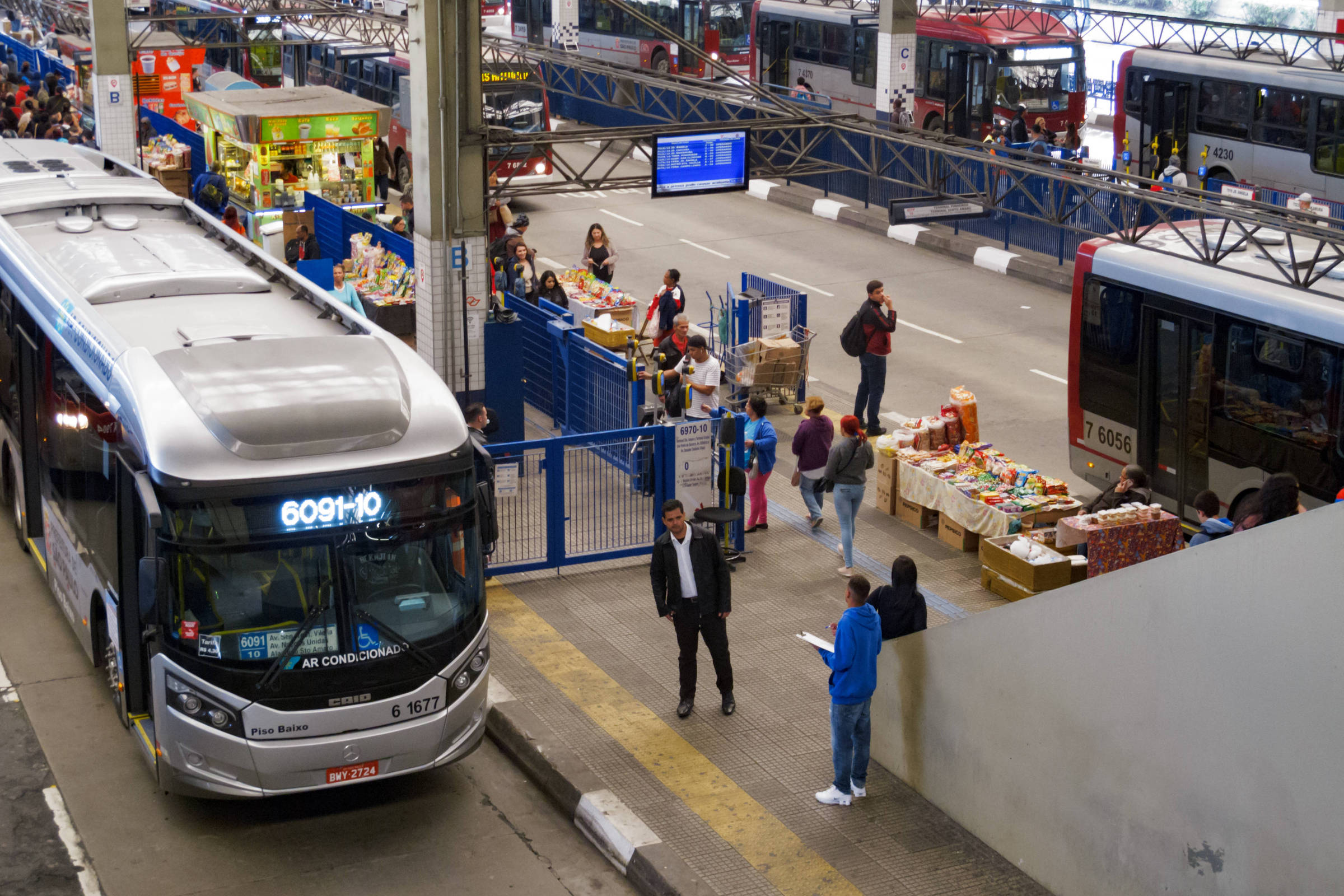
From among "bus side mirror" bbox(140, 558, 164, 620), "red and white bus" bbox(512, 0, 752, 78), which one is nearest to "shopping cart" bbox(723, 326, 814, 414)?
"bus side mirror" bbox(140, 558, 164, 620)

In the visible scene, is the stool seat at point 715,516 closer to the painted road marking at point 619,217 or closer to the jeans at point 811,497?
the jeans at point 811,497

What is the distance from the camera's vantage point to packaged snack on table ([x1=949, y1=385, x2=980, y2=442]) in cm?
1647

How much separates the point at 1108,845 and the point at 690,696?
145 inches

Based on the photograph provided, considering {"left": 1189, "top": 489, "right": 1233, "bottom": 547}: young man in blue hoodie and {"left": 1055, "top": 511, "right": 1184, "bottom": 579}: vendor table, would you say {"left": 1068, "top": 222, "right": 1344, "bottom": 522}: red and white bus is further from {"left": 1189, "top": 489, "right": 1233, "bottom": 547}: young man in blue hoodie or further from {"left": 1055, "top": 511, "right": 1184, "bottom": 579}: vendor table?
{"left": 1189, "top": 489, "right": 1233, "bottom": 547}: young man in blue hoodie

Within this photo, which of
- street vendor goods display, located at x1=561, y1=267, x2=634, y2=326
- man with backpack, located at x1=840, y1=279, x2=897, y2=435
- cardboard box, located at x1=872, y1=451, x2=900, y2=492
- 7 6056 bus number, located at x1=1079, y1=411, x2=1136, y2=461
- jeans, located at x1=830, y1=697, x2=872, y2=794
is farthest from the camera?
street vendor goods display, located at x1=561, y1=267, x2=634, y2=326

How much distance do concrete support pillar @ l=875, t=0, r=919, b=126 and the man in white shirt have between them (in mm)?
19554

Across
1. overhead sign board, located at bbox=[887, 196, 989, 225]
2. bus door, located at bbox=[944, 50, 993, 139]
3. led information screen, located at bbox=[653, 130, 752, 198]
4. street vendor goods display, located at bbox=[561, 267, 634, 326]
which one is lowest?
street vendor goods display, located at bbox=[561, 267, 634, 326]

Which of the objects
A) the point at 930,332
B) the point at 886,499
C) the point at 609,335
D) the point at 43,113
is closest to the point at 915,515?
the point at 886,499

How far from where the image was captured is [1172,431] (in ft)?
49.1

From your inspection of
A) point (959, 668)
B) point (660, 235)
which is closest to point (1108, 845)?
point (959, 668)

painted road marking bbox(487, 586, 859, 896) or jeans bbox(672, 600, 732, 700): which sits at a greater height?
jeans bbox(672, 600, 732, 700)

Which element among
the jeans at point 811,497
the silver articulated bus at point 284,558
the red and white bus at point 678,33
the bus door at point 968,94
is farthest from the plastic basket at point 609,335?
the red and white bus at point 678,33

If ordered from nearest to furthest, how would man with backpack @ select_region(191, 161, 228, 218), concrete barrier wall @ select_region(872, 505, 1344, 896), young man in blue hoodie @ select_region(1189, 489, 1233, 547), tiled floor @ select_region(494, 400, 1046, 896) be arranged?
concrete barrier wall @ select_region(872, 505, 1344, 896) → tiled floor @ select_region(494, 400, 1046, 896) → young man in blue hoodie @ select_region(1189, 489, 1233, 547) → man with backpack @ select_region(191, 161, 228, 218)

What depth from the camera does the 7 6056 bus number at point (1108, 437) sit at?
15.5m
